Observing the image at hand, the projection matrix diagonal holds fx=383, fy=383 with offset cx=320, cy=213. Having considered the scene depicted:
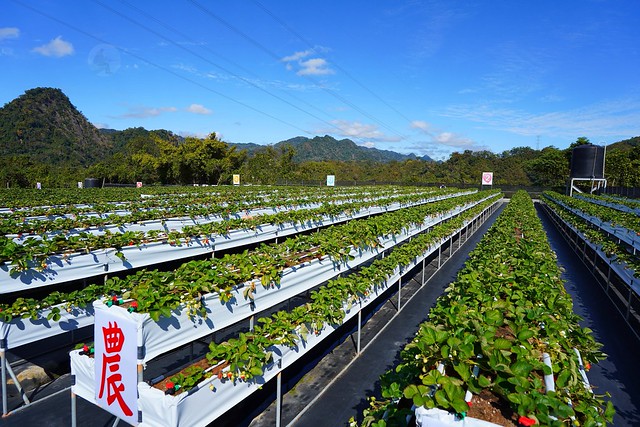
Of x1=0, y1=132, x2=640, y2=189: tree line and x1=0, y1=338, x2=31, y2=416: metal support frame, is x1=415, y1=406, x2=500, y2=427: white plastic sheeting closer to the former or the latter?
x1=0, y1=338, x2=31, y2=416: metal support frame

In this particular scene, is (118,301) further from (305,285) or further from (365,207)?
(365,207)

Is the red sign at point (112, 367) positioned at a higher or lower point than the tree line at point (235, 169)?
lower

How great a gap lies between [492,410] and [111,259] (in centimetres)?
703

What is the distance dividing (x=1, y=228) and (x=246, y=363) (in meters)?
7.27

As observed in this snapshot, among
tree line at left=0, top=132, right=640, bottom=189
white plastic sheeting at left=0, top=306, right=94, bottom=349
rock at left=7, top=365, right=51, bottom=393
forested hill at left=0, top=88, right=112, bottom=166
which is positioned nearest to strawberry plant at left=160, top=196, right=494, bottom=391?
white plastic sheeting at left=0, top=306, right=94, bottom=349

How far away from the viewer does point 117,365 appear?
365 centimetres

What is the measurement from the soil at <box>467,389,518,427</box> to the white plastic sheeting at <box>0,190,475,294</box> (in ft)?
21.6

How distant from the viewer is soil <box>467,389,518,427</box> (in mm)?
2338

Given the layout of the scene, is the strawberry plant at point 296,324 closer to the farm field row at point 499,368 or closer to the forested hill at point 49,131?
the farm field row at point 499,368

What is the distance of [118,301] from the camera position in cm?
394

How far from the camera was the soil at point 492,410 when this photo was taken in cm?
234

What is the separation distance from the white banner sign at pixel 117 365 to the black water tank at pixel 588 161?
4382cm

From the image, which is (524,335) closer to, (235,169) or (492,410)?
(492,410)

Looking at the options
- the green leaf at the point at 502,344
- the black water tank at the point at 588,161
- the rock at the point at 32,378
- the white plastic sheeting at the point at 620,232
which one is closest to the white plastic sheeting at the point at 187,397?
the rock at the point at 32,378
